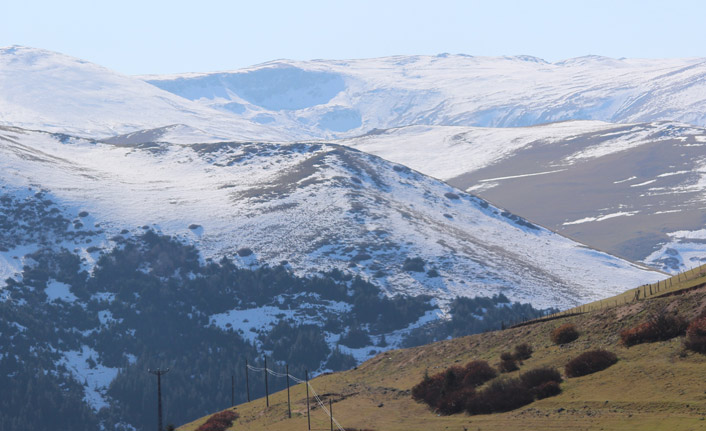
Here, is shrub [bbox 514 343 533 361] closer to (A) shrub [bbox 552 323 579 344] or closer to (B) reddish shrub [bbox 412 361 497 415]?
(A) shrub [bbox 552 323 579 344]

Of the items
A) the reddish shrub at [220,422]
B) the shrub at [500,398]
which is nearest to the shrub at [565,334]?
the shrub at [500,398]

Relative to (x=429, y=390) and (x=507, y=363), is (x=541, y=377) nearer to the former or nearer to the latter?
(x=507, y=363)

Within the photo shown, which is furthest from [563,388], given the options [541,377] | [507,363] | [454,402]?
[507,363]

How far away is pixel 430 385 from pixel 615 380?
63.0ft

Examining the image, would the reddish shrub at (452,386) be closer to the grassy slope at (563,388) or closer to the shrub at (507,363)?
the shrub at (507,363)

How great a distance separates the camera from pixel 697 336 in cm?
→ 6350

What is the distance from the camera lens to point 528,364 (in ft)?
251

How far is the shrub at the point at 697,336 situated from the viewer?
62797 millimetres

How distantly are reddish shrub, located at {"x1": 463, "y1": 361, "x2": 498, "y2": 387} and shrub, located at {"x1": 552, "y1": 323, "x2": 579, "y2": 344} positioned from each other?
6.09 metres

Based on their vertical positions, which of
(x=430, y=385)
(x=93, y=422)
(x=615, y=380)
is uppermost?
(x=615, y=380)

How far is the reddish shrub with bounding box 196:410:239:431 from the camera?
89812 millimetres

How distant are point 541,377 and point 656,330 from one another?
338 inches

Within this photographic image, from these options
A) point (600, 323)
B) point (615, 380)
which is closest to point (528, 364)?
point (600, 323)

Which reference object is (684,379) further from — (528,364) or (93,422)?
(93,422)
